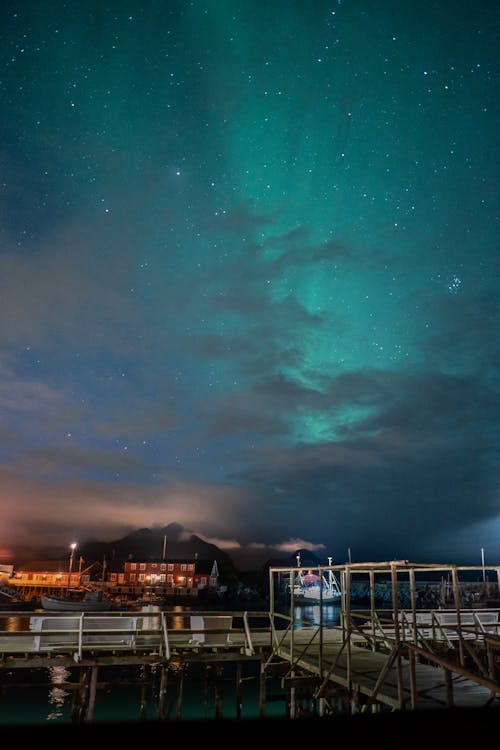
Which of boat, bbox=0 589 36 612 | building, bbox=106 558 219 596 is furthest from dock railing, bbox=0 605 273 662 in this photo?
building, bbox=106 558 219 596

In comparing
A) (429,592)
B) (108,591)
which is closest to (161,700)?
(108,591)

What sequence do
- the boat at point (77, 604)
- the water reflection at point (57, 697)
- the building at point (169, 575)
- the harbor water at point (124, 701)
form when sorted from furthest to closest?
the building at point (169, 575) → the boat at point (77, 604) → the water reflection at point (57, 697) → the harbor water at point (124, 701)

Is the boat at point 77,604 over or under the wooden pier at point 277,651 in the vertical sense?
under

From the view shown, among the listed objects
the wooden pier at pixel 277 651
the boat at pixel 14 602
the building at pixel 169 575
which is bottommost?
the boat at pixel 14 602

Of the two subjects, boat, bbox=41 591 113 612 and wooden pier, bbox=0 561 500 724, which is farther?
boat, bbox=41 591 113 612

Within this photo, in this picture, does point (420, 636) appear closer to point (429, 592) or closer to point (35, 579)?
point (35, 579)

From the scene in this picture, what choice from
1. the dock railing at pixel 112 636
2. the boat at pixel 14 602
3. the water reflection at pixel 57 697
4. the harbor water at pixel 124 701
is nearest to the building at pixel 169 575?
the boat at pixel 14 602

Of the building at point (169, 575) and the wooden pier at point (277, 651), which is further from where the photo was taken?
the building at point (169, 575)

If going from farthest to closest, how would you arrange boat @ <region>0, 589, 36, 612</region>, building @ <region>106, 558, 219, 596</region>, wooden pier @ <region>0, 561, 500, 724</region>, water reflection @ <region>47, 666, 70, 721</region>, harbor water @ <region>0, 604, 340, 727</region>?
building @ <region>106, 558, 219, 596</region>, boat @ <region>0, 589, 36, 612</region>, water reflection @ <region>47, 666, 70, 721</region>, harbor water @ <region>0, 604, 340, 727</region>, wooden pier @ <region>0, 561, 500, 724</region>

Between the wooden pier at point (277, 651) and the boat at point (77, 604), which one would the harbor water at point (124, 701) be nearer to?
the wooden pier at point (277, 651)

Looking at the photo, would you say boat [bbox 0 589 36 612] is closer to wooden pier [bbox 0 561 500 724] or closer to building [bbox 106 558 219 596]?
building [bbox 106 558 219 596]

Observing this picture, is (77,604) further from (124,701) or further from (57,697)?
(124,701)

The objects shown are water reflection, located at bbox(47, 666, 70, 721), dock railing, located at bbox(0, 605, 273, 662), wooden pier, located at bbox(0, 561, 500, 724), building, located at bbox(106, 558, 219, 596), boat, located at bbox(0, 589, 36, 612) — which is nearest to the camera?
wooden pier, located at bbox(0, 561, 500, 724)

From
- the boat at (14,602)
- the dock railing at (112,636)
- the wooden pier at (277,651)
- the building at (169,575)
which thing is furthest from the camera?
the building at (169,575)
